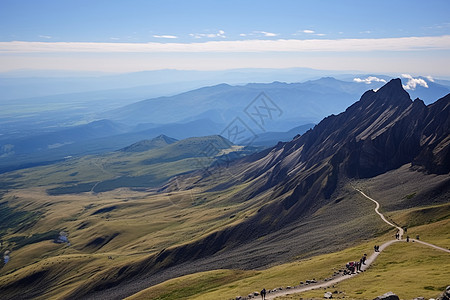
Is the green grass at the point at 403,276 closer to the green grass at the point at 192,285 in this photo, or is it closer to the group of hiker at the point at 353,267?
the group of hiker at the point at 353,267

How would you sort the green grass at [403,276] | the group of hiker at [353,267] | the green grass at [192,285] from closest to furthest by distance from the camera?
the green grass at [403,276] → the group of hiker at [353,267] → the green grass at [192,285]

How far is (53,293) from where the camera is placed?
17325cm

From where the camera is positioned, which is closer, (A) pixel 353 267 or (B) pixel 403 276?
(B) pixel 403 276

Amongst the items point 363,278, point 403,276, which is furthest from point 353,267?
point 403,276

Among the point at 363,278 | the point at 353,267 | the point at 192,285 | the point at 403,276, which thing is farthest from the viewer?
the point at 192,285

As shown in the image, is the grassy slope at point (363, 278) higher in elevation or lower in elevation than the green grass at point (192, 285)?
higher

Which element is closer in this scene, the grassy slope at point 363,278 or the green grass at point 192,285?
the grassy slope at point 363,278

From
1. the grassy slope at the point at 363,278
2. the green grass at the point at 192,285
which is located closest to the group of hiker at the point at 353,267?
the grassy slope at the point at 363,278

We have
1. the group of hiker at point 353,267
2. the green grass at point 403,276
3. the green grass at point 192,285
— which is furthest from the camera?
the green grass at point 192,285

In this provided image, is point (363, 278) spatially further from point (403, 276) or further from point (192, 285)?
point (192, 285)

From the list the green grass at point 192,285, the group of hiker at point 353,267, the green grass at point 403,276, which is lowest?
the green grass at point 192,285

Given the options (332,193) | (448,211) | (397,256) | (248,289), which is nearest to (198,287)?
(248,289)

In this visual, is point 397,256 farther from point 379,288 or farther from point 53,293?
point 53,293

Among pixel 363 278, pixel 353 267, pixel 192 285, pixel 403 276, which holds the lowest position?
pixel 192 285
